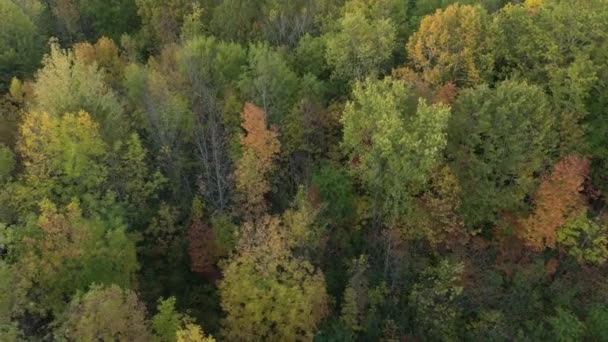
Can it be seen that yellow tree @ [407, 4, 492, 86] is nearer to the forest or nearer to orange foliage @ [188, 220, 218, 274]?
the forest

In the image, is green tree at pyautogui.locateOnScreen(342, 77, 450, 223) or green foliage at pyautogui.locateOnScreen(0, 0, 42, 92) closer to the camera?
green tree at pyautogui.locateOnScreen(342, 77, 450, 223)

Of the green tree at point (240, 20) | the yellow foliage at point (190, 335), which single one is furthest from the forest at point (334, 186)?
the green tree at point (240, 20)

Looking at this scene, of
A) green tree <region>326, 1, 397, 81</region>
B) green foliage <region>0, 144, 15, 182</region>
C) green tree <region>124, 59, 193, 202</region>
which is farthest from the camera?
green tree <region>326, 1, 397, 81</region>

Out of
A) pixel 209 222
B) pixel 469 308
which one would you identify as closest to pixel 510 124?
pixel 469 308

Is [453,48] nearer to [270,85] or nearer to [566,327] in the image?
[270,85]

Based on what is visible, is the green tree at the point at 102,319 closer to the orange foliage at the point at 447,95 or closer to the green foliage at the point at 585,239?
the orange foliage at the point at 447,95

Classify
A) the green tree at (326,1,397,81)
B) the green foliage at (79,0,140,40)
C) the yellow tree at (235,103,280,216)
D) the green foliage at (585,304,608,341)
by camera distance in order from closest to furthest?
the green foliage at (585,304,608,341) < the yellow tree at (235,103,280,216) < the green tree at (326,1,397,81) < the green foliage at (79,0,140,40)

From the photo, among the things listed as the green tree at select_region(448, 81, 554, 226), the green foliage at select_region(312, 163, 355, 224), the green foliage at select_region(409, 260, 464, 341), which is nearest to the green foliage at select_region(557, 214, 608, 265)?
the green tree at select_region(448, 81, 554, 226)
